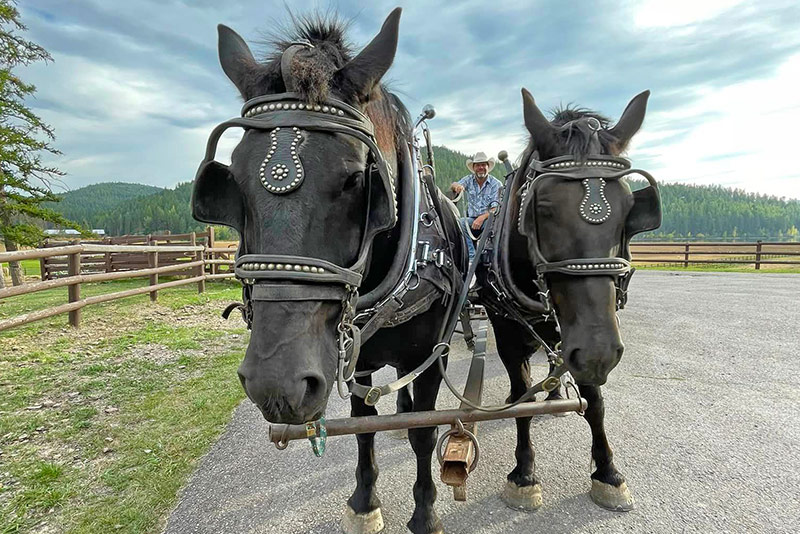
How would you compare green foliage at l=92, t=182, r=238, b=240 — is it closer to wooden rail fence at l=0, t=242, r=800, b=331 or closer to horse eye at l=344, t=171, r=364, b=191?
wooden rail fence at l=0, t=242, r=800, b=331

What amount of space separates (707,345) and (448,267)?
6.30m

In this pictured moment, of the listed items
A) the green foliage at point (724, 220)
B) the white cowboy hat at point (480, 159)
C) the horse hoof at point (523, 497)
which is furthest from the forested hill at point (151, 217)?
the green foliage at point (724, 220)

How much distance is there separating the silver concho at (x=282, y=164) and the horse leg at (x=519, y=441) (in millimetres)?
1986

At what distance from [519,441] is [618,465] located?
3.19 ft

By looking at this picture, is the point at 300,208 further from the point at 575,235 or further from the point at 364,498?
the point at 364,498

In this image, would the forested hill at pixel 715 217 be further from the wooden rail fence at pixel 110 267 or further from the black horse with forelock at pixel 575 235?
the black horse with forelock at pixel 575 235

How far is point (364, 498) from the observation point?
8.36ft

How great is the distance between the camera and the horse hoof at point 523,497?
2652mm

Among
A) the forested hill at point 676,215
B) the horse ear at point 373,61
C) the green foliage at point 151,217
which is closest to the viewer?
the horse ear at point 373,61

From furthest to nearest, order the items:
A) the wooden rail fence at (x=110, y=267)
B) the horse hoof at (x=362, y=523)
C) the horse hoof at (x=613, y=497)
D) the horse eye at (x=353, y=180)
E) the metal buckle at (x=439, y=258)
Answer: the wooden rail fence at (x=110, y=267), the horse hoof at (x=613, y=497), the horse hoof at (x=362, y=523), the metal buckle at (x=439, y=258), the horse eye at (x=353, y=180)

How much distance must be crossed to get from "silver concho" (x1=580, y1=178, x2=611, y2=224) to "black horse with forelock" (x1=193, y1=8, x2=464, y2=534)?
0.91 metres

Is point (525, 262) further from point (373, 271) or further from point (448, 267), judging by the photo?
point (373, 271)

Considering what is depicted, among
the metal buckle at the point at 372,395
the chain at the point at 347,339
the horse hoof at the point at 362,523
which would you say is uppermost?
the chain at the point at 347,339

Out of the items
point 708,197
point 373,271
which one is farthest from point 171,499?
point 708,197
